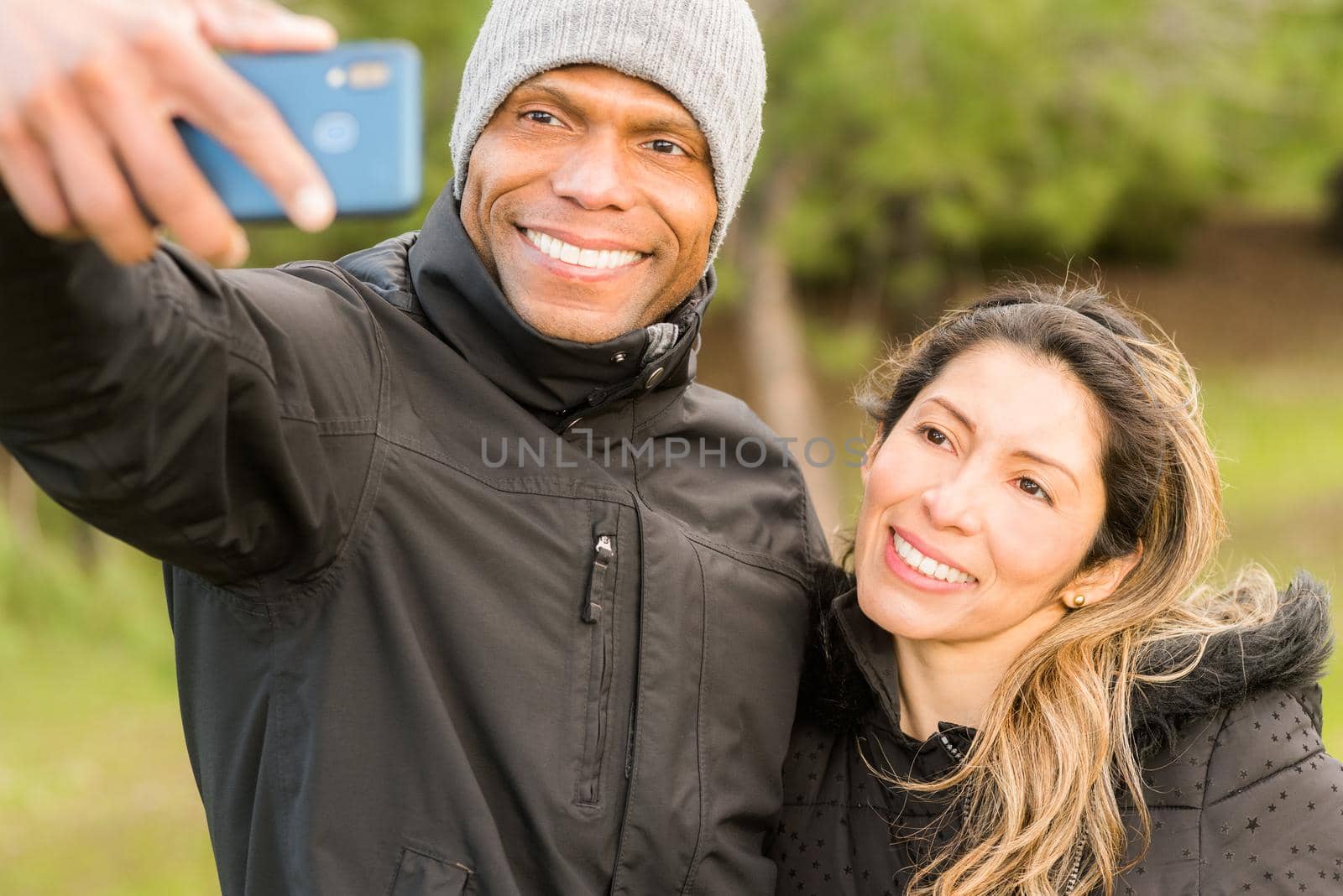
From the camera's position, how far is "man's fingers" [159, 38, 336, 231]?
1147 millimetres

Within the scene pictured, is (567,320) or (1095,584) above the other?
(567,320)

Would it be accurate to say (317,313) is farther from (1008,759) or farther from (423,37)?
(423,37)

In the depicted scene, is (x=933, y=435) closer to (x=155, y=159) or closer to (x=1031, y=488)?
(x=1031, y=488)

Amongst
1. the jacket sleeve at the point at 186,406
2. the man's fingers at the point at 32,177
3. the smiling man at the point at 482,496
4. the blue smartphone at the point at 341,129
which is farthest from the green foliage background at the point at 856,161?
the man's fingers at the point at 32,177

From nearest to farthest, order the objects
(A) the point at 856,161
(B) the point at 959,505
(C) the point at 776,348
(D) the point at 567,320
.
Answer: (D) the point at 567,320
(B) the point at 959,505
(A) the point at 856,161
(C) the point at 776,348

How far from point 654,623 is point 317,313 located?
0.73 metres

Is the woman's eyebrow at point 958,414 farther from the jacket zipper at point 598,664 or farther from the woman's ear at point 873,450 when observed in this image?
the jacket zipper at point 598,664

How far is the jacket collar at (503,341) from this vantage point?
2160 mm

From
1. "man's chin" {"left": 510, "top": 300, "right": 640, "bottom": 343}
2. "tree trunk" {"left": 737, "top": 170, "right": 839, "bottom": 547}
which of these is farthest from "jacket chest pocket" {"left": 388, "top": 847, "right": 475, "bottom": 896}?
"tree trunk" {"left": 737, "top": 170, "right": 839, "bottom": 547}

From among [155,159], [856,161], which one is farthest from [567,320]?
[856,161]

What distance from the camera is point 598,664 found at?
2.13m

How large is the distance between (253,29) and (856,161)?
740cm

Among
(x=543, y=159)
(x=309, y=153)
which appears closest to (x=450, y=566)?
(x=543, y=159)

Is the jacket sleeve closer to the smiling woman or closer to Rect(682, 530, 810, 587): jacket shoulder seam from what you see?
Rect(682, 530, 810, 587): jacket shoulder seam
